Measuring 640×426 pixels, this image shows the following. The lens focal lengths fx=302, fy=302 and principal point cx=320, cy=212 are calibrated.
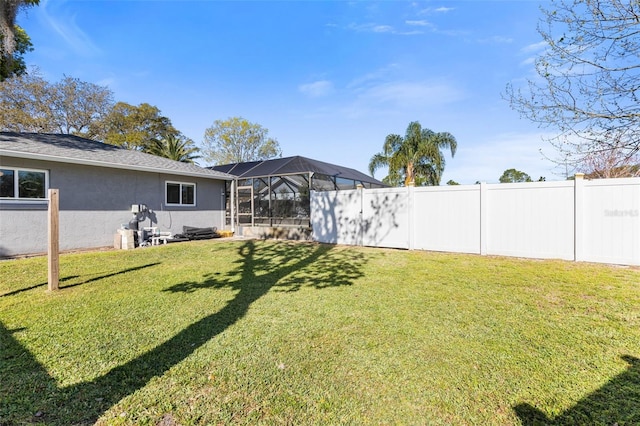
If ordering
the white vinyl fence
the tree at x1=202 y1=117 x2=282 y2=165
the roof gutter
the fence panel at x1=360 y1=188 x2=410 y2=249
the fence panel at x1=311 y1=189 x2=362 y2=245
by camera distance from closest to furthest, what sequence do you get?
1. the white vinyl fence
2. the roof gutter
3. the fence panel at x1=360 y1=188 x2=410 y2=249
4. the fence panel at x1=311 y1=189 x2=362 y2=245
5. the tree at x1=202 y1=117 x2=282 y2=165

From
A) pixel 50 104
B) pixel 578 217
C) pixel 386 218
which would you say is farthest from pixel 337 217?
pixel 50 104

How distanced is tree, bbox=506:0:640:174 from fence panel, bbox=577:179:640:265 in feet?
12.1

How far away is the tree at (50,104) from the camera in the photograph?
19938 mm

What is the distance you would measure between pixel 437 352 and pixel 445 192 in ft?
22.3

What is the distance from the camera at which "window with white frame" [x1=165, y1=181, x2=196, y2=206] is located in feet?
40.1

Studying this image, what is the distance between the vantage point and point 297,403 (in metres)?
2.17

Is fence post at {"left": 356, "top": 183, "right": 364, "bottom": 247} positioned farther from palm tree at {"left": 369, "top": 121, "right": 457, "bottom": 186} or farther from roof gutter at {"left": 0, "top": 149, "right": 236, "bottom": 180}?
palm tree at {"left": 369, "top": 121, "right": 457, "bottom": 186}

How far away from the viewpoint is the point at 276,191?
532 inches

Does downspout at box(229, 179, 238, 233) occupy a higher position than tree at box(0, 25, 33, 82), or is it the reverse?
tree at box(0, 25, 33, 82)

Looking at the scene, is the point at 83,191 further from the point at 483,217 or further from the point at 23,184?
the point at 483,217

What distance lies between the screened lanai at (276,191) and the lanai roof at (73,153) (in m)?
A: 2.08

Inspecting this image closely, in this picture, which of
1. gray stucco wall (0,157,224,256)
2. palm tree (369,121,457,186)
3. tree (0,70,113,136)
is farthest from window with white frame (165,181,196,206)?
tree (0,70,113,136)

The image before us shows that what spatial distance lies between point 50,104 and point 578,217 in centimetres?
3033

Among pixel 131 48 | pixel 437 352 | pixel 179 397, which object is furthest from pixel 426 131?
pixel 179 397
